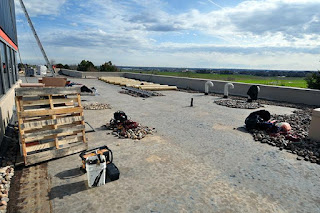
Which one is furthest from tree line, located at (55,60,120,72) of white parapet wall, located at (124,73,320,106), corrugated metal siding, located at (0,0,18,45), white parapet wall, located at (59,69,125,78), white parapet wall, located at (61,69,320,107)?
corrugated metal siding, located at (0,0,18,45)

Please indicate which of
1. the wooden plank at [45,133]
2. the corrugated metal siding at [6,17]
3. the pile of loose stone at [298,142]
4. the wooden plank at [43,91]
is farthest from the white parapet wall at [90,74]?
the pile of loose stone at [298,142]

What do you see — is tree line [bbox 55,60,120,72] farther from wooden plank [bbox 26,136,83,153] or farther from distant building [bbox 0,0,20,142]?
wooden plank [bbox 26,136,83,153]

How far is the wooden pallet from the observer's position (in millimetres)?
4746

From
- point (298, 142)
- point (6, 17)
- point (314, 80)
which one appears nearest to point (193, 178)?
point (298, 142)

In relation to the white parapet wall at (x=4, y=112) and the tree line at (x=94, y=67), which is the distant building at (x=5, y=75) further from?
the tree line at (x=94, y=67)

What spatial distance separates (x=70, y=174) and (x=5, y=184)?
115 centimetres

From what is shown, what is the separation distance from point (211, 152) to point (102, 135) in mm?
3580

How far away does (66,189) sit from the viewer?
3.93m

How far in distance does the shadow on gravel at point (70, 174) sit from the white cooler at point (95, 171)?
2.16ft

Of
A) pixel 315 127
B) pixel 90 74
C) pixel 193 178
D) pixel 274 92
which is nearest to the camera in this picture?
pixel 193 178

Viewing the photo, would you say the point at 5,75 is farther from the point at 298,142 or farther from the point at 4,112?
the point at 298,142

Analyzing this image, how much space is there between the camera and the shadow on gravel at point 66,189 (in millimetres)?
3756

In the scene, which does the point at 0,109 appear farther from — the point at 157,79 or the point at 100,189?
the point at 157,79

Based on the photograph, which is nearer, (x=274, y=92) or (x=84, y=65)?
(x=274, y=92)
